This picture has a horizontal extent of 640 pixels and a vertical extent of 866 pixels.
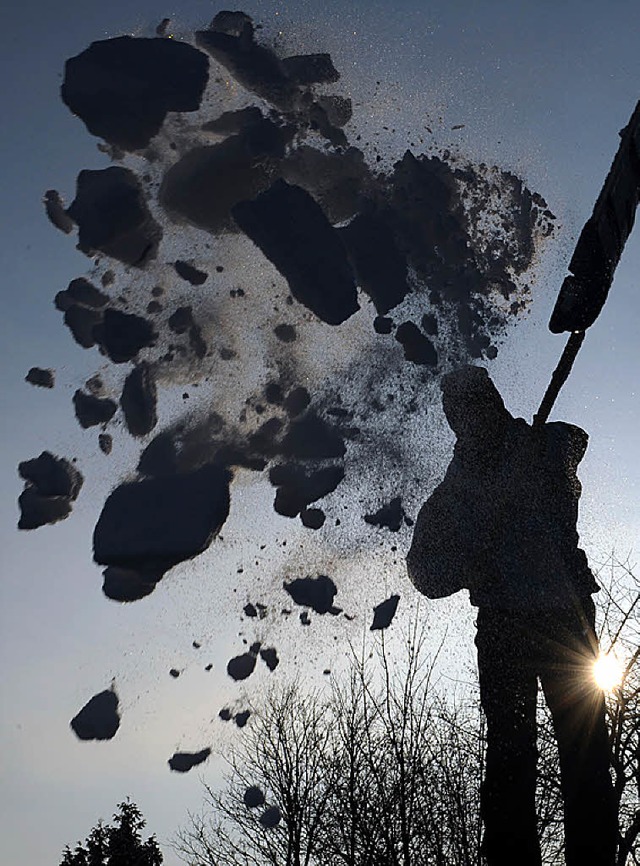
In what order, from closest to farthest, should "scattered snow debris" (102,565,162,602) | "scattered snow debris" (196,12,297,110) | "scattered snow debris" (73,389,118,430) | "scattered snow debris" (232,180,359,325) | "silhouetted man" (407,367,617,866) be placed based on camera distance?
"silhouetted man" (407,367,617,866)
"scattered snow debris" (102,565,162,602)
"scattered snow debris" (232,180,359,325)
"scattered snow debris" (73,389,118,430)
"scattered snow debris" (196,12,297,110)

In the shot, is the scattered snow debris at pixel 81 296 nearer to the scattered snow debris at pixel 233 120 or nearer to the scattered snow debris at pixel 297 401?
the scattered snow debris at pixel 233 120

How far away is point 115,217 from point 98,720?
5244mm


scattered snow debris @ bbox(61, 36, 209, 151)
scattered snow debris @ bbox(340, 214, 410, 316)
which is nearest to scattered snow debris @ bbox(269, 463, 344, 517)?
scattered snow debris @ bbox(340, 214, 410, 316)

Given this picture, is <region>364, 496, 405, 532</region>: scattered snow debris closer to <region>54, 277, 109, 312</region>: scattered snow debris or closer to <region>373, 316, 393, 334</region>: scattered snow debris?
<region>373, 316, 393, 334</region>: scattered snow debris

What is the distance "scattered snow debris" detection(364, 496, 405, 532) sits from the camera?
8.18m

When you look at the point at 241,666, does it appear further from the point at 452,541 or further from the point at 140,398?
the point at 452,541

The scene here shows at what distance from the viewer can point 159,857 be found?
2266 cm

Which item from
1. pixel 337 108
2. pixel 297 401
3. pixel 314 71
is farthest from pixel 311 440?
pixel 314 71

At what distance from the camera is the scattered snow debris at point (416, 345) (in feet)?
27.0

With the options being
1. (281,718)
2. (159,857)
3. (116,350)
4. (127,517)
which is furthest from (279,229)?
(159,857)

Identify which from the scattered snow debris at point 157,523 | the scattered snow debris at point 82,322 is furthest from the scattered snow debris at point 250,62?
the scattered snow debris at point 157,523

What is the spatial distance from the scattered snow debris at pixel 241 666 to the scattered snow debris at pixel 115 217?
4328 mm

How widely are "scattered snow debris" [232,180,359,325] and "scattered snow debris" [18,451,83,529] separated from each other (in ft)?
10.4

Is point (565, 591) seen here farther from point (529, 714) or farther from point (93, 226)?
point (93, 226)
